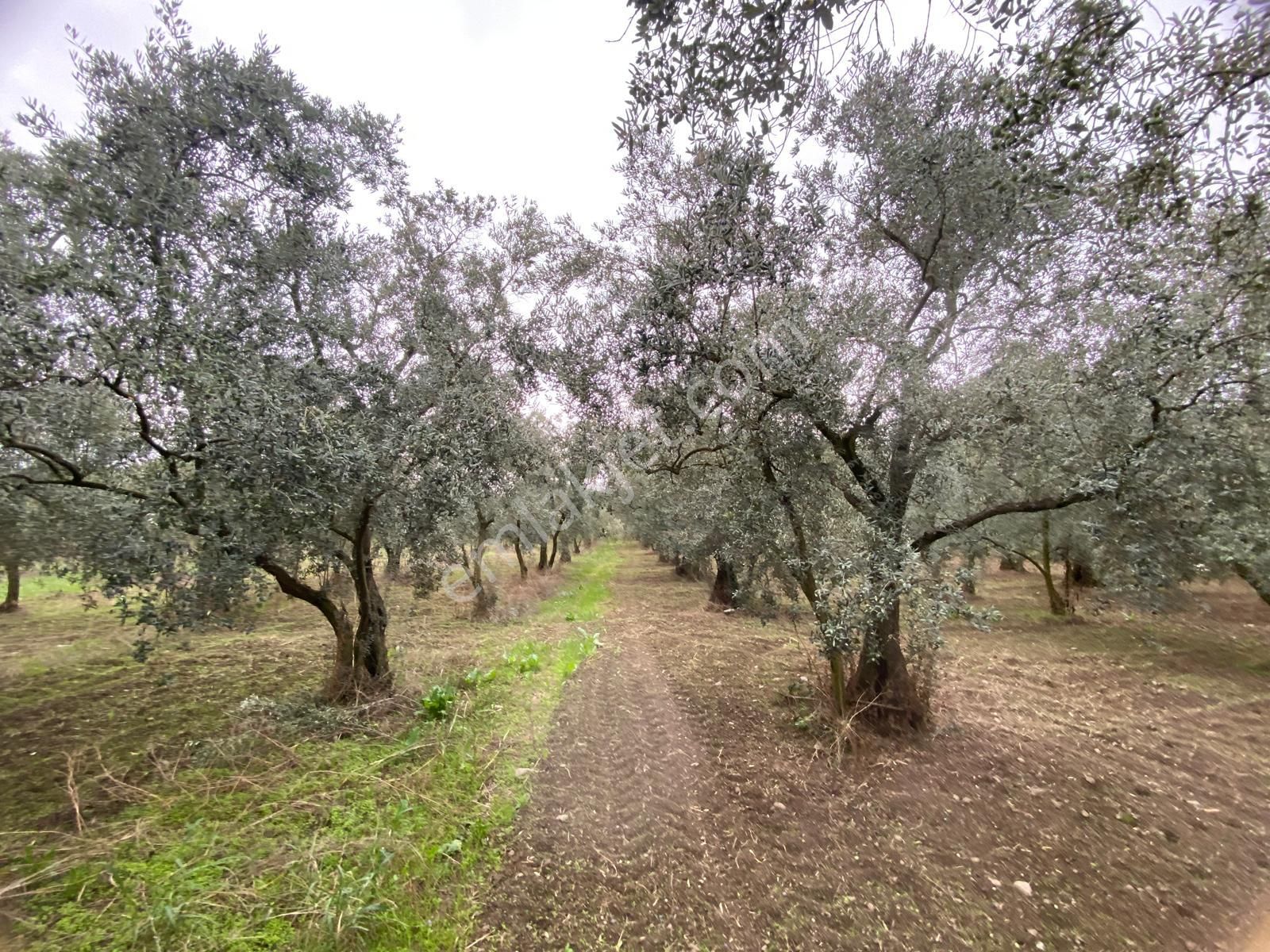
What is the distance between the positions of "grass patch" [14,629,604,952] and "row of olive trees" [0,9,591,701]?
6.82 feet

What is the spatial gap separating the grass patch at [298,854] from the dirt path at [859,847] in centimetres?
60

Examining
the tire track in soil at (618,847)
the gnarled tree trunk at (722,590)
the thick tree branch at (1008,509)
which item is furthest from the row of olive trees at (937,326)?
the gnarled tree trunk at (722,590)

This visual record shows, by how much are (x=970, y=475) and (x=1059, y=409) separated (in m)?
1.61

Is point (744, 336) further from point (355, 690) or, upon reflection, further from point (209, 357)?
point (355, 690)

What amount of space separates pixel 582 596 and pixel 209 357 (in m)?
18.4

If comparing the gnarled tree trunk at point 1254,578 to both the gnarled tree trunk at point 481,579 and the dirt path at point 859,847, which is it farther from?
the gnarled tree trunk at point 481,579

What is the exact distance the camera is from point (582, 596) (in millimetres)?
22422

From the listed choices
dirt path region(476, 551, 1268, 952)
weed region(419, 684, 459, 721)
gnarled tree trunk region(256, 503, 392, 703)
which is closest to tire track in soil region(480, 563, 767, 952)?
dirt path region(476, 551, 1268, 952)

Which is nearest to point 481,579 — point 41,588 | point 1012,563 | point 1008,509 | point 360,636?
point 360,636

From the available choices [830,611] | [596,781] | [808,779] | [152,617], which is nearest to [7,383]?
[152,617]

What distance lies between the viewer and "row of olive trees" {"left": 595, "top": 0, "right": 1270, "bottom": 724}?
363 centimetres

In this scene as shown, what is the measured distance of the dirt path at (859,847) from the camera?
432cm

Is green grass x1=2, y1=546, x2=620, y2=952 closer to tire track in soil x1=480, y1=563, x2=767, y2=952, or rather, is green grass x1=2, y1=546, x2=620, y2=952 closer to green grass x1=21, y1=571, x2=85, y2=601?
tire track in soil x1=480, y1=563, x2=767, y2=952

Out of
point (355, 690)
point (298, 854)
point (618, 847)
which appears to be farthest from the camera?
point (355, 690)
